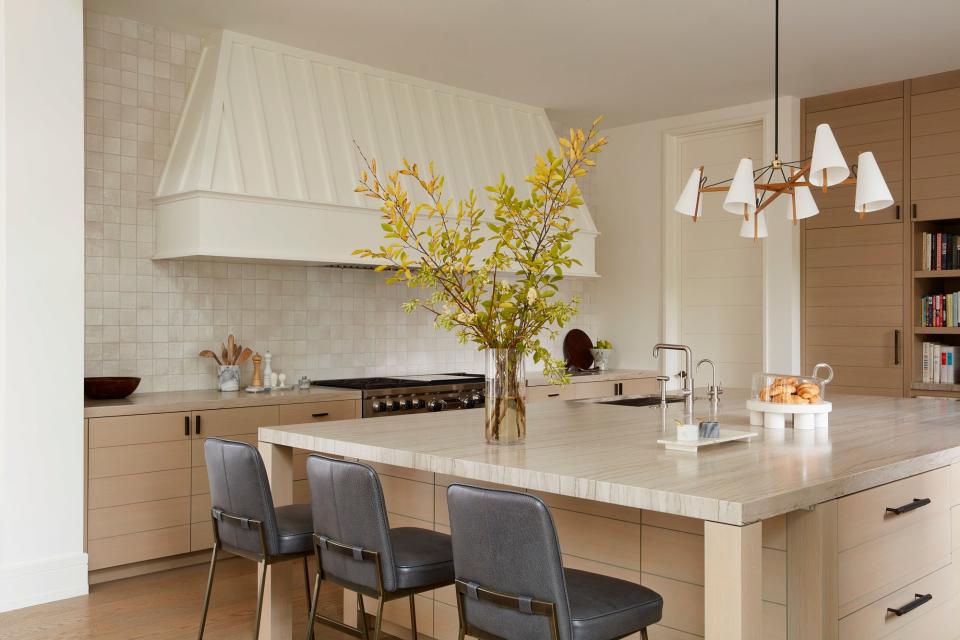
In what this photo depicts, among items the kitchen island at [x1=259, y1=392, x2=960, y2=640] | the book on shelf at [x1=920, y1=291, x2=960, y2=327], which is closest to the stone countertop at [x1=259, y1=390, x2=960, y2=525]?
the kitchen island at [x1=259, y1=392, x2=960, y2=640]

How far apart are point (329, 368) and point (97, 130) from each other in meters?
1.94

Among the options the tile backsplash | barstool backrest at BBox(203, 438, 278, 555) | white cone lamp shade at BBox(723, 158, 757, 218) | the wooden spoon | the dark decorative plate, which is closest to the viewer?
barstool backrest at BBox(203, 438, 278, 555)

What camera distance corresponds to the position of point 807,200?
3814mm

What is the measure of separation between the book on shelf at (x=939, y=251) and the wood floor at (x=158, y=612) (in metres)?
4.28

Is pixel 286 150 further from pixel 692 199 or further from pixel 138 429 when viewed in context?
pixel 692 199

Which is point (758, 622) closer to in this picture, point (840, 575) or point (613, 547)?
point (840, 575)

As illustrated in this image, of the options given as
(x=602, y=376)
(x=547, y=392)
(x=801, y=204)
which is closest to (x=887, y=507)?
(x=801, y=204)

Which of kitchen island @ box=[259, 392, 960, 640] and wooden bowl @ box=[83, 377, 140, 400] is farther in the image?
wooden bowl @ box=[83, 377, 140, 400]

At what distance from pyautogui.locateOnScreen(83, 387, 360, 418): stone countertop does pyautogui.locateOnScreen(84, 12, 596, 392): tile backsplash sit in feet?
0.91

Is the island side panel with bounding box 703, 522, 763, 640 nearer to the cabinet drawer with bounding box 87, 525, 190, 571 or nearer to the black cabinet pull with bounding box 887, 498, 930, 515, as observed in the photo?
the black cabinet pull with bounding box 887, 498, 930, 515

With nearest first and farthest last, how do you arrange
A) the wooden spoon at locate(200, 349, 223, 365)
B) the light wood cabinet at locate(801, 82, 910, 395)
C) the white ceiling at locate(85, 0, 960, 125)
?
the white ceiling at locate(85, 0, 960, 125)
the wooden spoon at locate(200, 349, 223, 365)
the light wood cabinet at locate(801, 82, 910, 395)

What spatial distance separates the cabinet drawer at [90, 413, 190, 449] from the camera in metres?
4.17

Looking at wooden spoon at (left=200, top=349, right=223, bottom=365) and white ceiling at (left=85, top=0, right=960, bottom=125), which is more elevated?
white ceiling at (left=85, top=0, right=960, bottom=125)

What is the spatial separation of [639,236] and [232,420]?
12.7 feet
